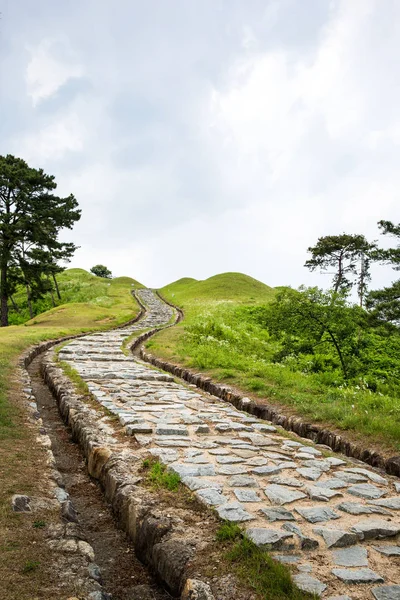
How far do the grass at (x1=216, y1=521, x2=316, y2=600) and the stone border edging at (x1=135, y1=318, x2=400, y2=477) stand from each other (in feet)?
9.54

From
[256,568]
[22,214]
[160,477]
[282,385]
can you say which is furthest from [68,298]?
[256,568]

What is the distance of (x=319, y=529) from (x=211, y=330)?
15.2 metres

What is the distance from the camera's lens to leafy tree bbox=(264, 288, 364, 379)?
1204cm

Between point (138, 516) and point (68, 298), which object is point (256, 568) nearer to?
point (138, 516)

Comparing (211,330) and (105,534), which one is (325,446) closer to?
(105,534)

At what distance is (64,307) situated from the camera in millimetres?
33062

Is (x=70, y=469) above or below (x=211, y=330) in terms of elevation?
below

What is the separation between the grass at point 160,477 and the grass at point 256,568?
946 millimetres

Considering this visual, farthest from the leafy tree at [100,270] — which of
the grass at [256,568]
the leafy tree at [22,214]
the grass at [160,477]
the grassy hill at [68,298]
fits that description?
the grass at [256,568]

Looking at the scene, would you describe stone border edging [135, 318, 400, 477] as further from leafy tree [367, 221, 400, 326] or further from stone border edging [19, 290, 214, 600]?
leafy tree [367, 221, 400, 326]

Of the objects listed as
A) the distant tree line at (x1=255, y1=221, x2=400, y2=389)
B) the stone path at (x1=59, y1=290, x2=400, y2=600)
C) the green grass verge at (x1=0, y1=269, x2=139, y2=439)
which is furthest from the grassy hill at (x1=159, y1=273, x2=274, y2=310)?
the stone path at (x1=59, y1=290, x2=400, y2=600)

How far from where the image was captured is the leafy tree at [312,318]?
12039mm

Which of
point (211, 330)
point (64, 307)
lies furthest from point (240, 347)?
point (64, 307)

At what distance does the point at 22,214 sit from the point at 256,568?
32.3m
